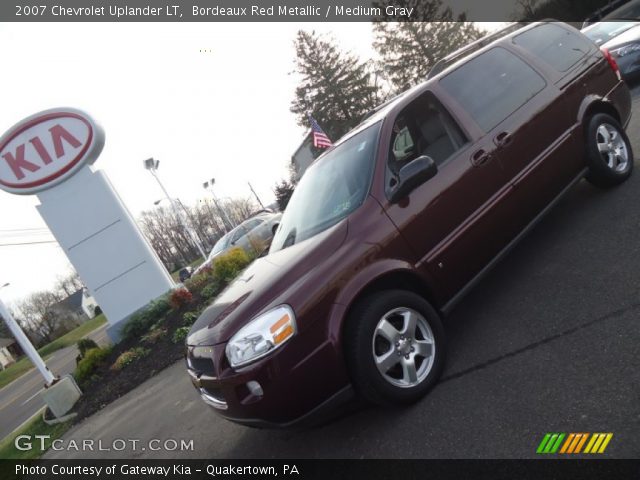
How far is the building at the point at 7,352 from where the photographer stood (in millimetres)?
65000

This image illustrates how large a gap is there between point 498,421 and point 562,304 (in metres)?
1.25

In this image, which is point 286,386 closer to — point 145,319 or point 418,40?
point 145,319

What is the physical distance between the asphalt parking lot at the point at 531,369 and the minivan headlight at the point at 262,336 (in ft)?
2.41

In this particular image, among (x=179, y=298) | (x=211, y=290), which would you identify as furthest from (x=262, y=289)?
(x=179, y=298)

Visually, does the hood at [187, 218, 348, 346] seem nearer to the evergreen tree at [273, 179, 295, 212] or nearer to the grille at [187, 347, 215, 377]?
the grille at [187, 347, 215, 377]

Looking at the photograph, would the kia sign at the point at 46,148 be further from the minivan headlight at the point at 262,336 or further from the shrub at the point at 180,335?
the minivan headlight at the point at 262,336

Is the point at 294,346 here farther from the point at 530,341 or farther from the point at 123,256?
the point at 123,256

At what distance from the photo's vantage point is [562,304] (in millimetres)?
3229

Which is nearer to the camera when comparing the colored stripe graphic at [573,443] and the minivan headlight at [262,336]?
the colored stripe graphic at [573,443]

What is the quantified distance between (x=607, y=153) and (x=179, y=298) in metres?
9.25

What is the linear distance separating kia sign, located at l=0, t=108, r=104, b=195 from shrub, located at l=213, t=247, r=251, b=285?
4.59 m

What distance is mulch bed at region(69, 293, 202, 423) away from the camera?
7.88 meters

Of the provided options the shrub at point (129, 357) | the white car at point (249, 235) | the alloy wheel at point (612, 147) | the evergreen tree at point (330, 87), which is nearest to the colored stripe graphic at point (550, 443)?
the alloy wheel at point (612, 147)

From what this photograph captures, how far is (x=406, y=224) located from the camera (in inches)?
123
